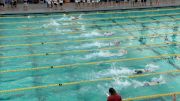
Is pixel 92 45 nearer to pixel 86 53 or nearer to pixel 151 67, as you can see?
pixel 86 53

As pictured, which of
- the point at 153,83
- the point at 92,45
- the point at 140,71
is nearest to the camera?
the point at 153,83

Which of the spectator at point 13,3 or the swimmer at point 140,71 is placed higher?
the spectator at point 13,3

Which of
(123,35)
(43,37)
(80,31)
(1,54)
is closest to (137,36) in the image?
(123,35)

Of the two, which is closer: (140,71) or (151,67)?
(140,71)

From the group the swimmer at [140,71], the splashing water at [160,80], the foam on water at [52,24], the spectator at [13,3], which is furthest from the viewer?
the spectator at [13,3]

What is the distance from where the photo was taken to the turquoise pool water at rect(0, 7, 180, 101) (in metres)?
12.4

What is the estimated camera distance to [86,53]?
1587cm

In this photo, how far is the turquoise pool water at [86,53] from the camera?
40.7 ft

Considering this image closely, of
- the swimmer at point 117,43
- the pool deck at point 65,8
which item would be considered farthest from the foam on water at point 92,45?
the pool deck at point 65,8

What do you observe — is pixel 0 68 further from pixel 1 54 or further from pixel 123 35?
pixel 123 35

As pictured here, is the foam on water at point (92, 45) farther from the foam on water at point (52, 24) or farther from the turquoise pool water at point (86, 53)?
the foam on water at point (52, 24)

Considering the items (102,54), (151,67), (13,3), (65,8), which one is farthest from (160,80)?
(13,3)

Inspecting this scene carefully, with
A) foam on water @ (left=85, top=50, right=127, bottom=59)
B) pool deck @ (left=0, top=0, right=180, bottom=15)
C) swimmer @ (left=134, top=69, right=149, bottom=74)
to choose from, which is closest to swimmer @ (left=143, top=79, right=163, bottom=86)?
swimmer @ (left=134, top=69, right=149, bottom=74)

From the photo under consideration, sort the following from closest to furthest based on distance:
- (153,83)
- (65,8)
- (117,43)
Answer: (153,83) → (117,43) → (65,8)
